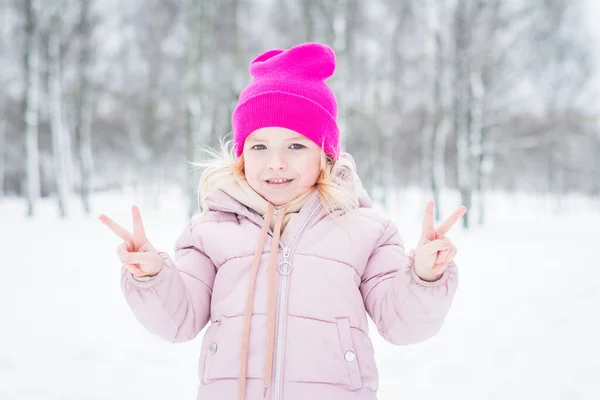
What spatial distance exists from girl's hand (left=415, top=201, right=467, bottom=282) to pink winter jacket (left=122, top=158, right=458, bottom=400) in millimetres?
27

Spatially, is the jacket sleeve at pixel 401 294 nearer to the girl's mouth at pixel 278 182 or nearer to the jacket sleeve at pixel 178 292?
the girl's mouth at pixel 278 182

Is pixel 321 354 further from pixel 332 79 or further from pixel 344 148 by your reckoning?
pixel 344 148

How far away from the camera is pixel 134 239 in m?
1.31

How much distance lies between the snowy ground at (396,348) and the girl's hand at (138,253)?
1393 millimetres

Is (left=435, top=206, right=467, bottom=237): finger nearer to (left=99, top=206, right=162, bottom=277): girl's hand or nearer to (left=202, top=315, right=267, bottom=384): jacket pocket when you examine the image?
(left=202, top=315, right=267, bottom=384): jacket pocket

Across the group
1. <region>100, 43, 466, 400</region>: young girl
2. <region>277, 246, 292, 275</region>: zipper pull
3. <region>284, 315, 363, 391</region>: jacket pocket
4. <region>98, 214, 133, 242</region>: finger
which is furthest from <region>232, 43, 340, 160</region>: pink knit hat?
<region>284, 315, 363, 391</region>: jacket pocket

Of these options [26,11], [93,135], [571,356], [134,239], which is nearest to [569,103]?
[571,356]

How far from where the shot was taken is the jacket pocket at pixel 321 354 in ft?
4.18

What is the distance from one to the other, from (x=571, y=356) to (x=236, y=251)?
2.57 meters

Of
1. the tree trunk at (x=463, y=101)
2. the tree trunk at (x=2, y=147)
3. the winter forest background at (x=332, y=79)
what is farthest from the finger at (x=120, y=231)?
the tree trunk at (x=2, y=147)

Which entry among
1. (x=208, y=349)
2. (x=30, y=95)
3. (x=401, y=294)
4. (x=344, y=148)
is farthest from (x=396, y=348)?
(x=30, y=95)

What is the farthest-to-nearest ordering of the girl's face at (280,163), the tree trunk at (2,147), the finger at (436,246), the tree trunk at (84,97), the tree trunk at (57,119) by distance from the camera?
the tree trunk at (2,147) → the tree trunk at (84,97) → the tree trunk at (57,119) → the girl's face at (280,163) → the finger at (436,246)

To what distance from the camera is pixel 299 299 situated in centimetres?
134

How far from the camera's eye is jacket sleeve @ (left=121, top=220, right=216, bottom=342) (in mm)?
1323
